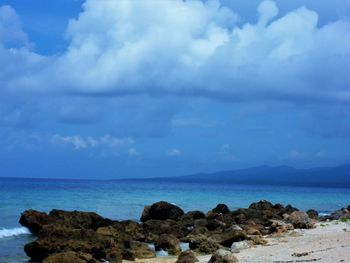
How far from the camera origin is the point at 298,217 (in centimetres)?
3784

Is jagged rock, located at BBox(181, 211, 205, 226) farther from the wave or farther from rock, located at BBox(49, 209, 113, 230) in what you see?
the wave

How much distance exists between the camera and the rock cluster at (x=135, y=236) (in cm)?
2353

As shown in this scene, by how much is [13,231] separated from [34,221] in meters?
1.34

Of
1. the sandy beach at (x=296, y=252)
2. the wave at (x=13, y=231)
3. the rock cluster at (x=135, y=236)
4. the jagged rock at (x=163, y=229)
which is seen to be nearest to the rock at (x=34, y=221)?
the rock cluster at (x=135, y=236)

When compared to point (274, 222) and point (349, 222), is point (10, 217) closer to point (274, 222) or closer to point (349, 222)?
point (274, 222)

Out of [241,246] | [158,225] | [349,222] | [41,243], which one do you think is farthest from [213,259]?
[349,222]

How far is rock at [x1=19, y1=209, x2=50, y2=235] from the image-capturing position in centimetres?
Result: 3425

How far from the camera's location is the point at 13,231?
112 ft

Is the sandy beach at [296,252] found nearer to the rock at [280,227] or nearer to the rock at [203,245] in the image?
the rock at [203,245]

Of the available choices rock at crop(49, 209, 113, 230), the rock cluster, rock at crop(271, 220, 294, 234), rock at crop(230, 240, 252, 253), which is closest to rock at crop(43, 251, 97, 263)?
the rock cluster

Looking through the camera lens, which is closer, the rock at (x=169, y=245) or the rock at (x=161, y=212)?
the rock at (x=169, y=245)

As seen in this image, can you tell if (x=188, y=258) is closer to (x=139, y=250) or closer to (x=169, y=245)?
(x=139, y=250)

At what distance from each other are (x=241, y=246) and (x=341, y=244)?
14.9 ft

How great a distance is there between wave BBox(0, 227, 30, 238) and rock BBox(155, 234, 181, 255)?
33.6 ft
